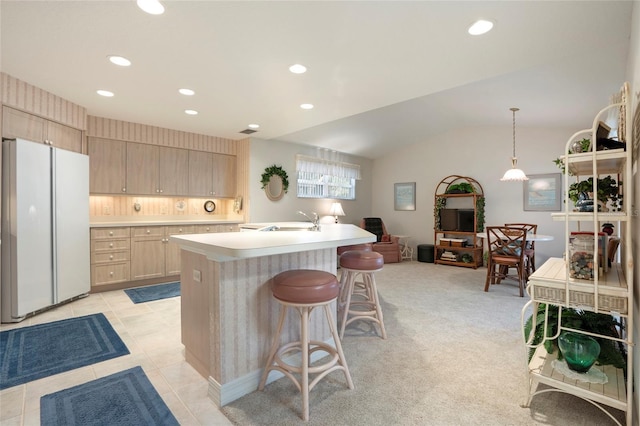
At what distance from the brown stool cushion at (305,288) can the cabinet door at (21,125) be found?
3.28 m

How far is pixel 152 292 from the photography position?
165 inches

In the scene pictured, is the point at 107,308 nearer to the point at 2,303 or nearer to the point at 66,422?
the point at 2,303

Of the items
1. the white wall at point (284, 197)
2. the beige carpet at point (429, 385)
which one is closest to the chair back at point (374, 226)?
the white wall at point (284, 197)

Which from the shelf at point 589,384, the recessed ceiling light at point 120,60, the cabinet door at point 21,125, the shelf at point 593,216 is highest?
the recessed ceiling light at point 120,60

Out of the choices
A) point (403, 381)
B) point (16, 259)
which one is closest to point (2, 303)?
point (16, 259)

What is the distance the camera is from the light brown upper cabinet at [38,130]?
120 inches

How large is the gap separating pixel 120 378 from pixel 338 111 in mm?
3478

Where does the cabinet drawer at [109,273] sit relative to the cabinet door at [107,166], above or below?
below

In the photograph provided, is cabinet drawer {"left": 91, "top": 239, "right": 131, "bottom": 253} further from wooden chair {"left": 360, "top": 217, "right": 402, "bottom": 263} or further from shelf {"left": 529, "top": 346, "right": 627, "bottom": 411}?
shelf {"left": 529, "top": 346, "right": 627, "bottom": 411}

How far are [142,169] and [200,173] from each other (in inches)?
34.5

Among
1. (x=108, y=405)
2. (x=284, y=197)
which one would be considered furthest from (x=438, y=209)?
(x=108, y=405)

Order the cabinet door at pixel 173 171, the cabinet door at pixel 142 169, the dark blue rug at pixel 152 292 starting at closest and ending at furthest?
the dark blue rug at pixel 152 292 → the cabinet door at pixel 142 169 → the cabinet door at pixel 173 171

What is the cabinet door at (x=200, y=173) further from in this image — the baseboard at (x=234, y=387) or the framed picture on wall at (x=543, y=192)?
the framed picture on wall at (x=543, y=192)

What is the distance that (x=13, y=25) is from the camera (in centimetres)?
213
